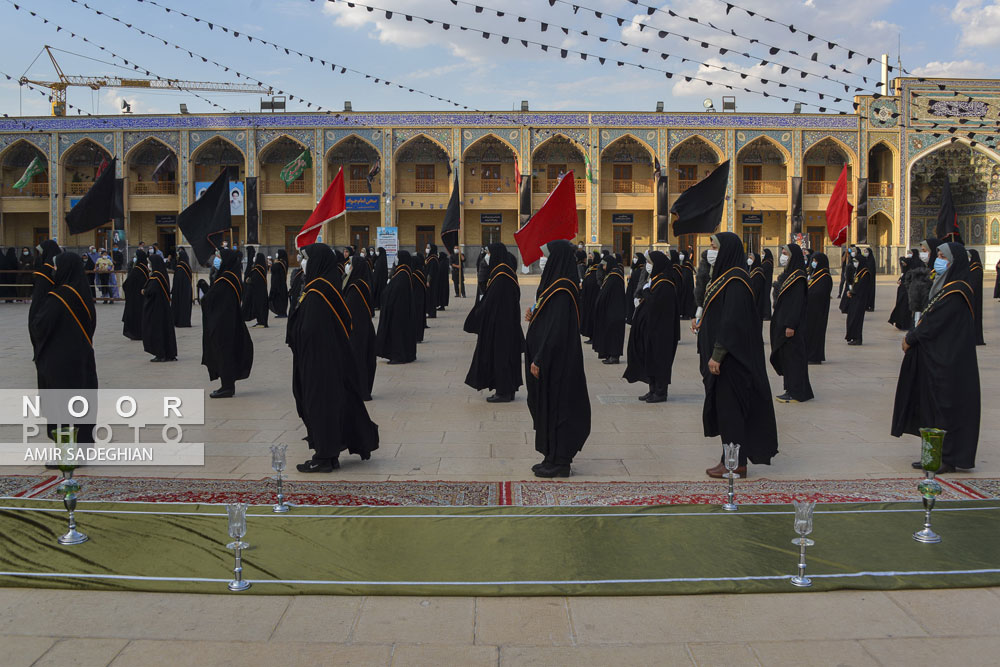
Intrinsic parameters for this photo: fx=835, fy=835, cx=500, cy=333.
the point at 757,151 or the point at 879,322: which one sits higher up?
the point at 757,151

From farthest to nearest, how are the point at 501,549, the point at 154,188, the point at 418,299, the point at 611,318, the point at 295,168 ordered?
the point at 154,188 < the point at 295,168 < the point at 418,299 < the point at 611,318 < the point at 501,549

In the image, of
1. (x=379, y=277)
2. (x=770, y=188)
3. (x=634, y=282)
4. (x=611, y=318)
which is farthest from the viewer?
(x=770, y=188)

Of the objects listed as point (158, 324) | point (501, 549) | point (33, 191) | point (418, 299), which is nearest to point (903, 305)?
point (418, 299)

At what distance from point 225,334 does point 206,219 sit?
1793 millimetres

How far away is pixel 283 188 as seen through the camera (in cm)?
3650

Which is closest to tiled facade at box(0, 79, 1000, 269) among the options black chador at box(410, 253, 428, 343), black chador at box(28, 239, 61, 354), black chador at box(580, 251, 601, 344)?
black chador at box(580, 251, 601, 344)

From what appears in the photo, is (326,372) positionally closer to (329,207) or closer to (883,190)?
(329,207)

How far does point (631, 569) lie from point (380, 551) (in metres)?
1.18

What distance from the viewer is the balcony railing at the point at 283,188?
36.0 m

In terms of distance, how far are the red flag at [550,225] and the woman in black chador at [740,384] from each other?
3.99 ft

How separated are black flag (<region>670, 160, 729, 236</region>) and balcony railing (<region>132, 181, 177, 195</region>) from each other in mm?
33635

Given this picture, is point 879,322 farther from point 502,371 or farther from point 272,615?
point 272,615

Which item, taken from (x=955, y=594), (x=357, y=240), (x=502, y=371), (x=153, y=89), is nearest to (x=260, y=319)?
(x=502, y=371)

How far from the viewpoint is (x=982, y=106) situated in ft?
110
